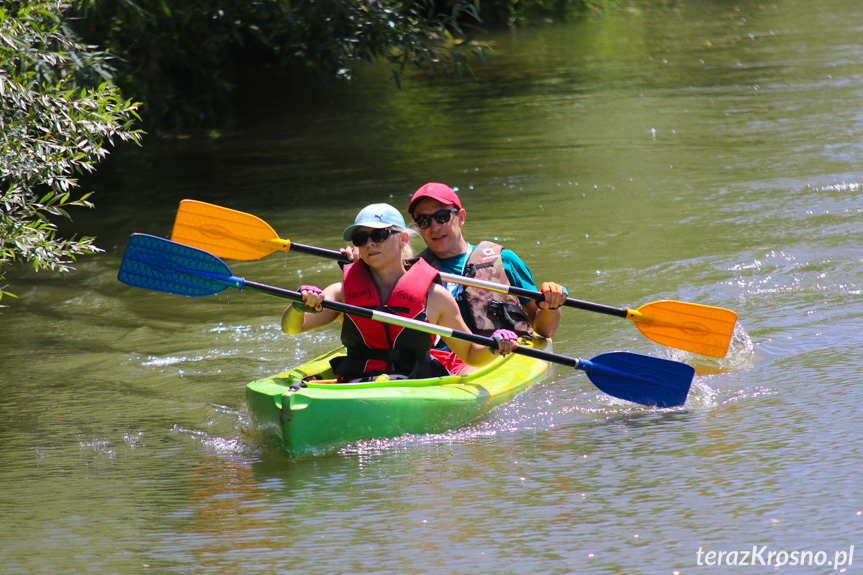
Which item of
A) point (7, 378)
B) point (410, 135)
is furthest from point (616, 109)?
point (7, 378)

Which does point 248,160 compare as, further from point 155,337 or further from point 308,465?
point 308,465

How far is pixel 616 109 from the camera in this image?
1230cm

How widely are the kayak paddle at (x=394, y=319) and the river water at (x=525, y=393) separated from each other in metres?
0.14

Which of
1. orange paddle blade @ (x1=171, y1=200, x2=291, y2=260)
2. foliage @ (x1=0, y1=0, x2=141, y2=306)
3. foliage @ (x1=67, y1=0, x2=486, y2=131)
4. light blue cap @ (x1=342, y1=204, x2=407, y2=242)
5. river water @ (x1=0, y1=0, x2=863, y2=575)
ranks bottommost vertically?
river water @ (x1=0, y1=0, x2=863, y2=575)

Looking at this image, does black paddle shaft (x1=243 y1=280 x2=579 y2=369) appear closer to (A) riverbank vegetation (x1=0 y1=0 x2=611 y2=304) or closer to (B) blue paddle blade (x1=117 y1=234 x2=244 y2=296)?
(B) blue paddle blade (x1=117 y1=234 x2=244 y2=296)

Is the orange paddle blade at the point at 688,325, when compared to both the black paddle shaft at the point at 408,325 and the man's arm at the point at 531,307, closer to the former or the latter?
the man's arm at the point at 531,307

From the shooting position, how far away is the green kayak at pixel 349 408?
3980 millimetres

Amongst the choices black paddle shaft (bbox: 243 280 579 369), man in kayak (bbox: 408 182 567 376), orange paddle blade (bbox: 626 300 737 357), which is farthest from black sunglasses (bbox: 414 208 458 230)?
orange paddle blade (bbox: 626 300 737 357)

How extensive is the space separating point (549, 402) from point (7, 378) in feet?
10.1

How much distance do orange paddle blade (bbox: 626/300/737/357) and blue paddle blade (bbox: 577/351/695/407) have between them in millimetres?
433

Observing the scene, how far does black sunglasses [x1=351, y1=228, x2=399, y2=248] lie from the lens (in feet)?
13.5

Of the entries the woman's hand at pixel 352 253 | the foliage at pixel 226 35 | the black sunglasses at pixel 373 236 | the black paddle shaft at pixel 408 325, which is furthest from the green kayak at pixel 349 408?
the foliage at pixel 226 35

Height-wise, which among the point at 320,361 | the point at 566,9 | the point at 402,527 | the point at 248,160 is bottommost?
the point at 402,527

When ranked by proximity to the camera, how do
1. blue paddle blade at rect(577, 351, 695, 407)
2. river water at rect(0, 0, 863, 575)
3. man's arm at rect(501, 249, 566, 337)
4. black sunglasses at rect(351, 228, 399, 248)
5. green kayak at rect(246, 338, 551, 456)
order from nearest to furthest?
river water at rect(0, 0, 863, 575) → green kayak at rect(246, 338, 551, 456) → black sunglasses at rect(351, 228, 399, 248) → blue paddle blade at rect(577, 351, 695, 407) → man's arm at rect(501, 249, 566, 337)
